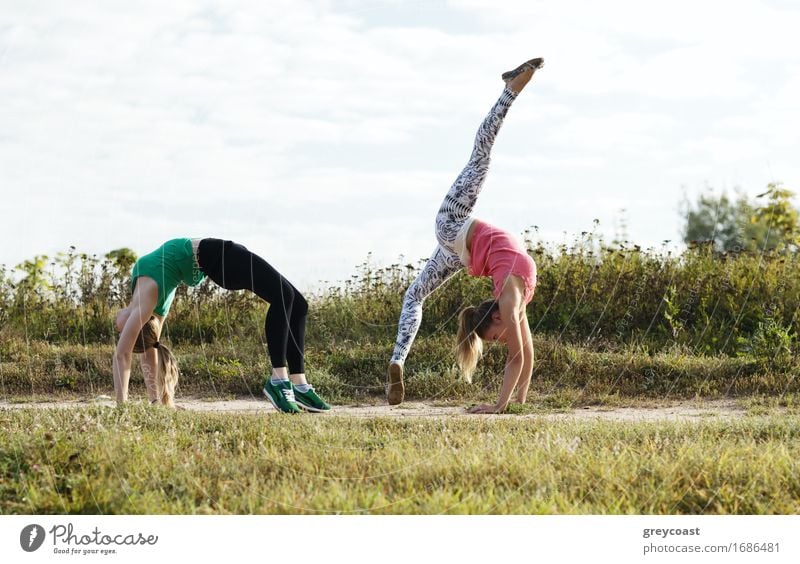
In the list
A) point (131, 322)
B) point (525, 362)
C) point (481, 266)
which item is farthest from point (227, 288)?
point (525, 362)

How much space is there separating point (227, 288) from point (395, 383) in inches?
47.8

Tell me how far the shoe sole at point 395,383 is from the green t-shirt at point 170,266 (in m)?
1.38

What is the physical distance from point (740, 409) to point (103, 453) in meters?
4.69

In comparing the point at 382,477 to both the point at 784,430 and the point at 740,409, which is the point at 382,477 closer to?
the point at 784,430

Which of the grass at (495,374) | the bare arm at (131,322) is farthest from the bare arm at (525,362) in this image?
the bare arm at (131,322)

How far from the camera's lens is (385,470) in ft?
15.1

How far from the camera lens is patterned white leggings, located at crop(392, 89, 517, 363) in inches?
208

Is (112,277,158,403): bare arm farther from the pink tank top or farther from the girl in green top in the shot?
the pink tank top

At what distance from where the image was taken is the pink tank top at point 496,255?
5473mm

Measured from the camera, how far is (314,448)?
5035 millimetres

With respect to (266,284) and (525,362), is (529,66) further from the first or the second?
(525,362)

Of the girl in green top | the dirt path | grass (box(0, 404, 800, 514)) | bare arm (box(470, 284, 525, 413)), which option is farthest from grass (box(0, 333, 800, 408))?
grass (box(0, 404, 800, 514))
